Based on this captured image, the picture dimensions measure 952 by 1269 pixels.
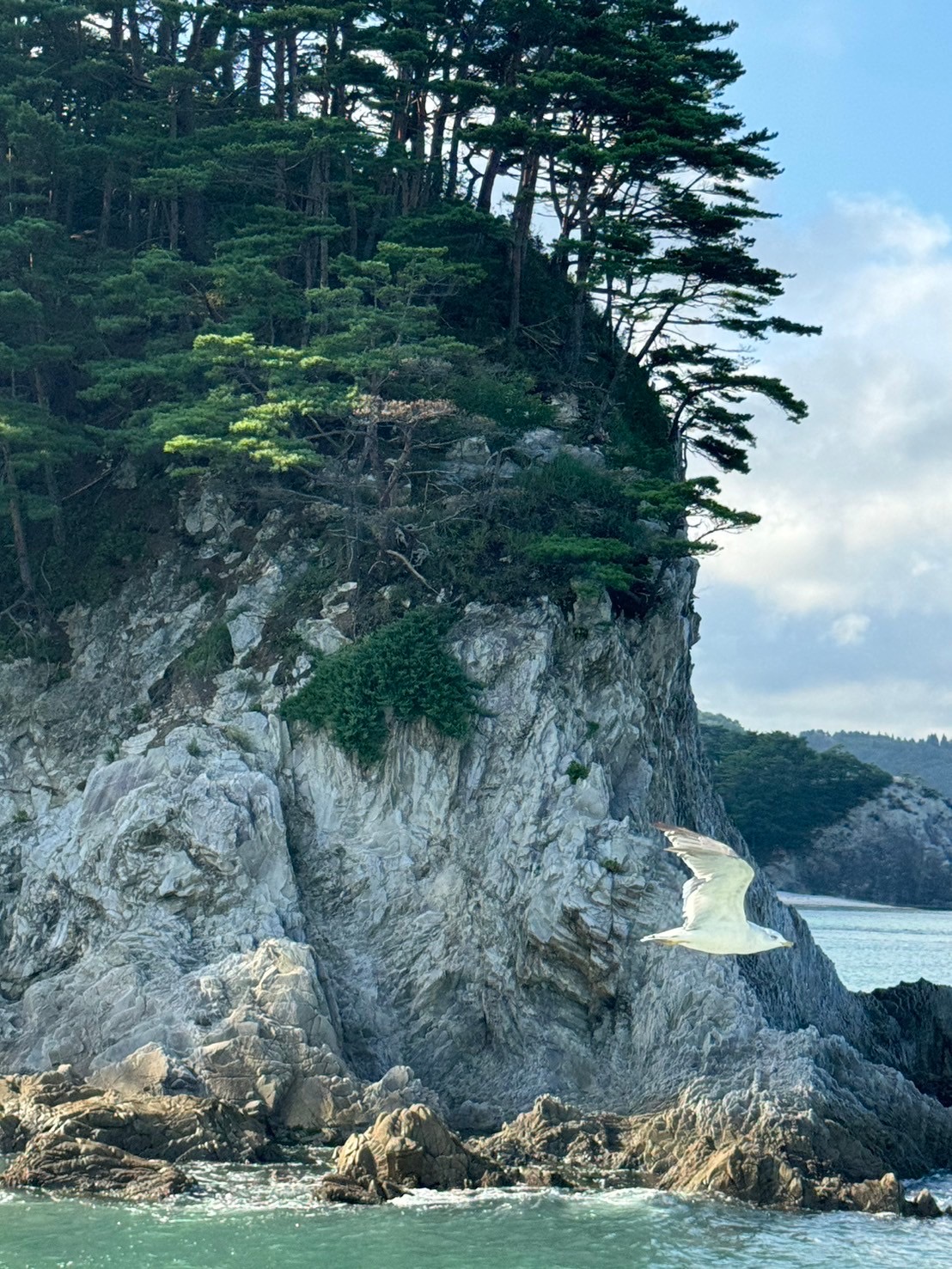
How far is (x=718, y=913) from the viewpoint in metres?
19.3

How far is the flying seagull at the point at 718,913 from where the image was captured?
18531mm

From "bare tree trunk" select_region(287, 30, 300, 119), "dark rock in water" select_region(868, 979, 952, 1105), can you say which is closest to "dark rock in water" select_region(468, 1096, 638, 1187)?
"dark rock in water" select_region(868, 979, 952, 1105)

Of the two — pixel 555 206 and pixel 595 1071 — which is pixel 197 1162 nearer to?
pixel 595 1071

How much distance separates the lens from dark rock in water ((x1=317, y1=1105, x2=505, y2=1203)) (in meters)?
22.2

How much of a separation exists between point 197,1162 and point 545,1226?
491cm

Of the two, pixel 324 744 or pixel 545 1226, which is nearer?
pixel 545 1226

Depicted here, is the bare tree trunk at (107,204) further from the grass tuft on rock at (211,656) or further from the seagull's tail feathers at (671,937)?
the seagull's tail feathers at (671,937)

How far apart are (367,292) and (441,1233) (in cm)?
2118

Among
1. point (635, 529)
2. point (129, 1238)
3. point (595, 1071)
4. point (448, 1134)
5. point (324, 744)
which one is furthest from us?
point (635, 529)

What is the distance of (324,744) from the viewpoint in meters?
30.8

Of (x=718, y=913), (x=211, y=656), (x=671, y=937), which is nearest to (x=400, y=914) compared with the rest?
(x=211, y=656)

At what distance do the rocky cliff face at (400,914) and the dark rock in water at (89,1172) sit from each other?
8.74 ft

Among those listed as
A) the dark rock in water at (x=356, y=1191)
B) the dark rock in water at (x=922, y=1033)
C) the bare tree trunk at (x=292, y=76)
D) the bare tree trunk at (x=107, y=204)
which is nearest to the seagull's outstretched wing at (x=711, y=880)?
the dark rock in water at (x=356, y=1191)

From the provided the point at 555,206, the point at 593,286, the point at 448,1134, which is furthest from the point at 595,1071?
the point at 555,206
